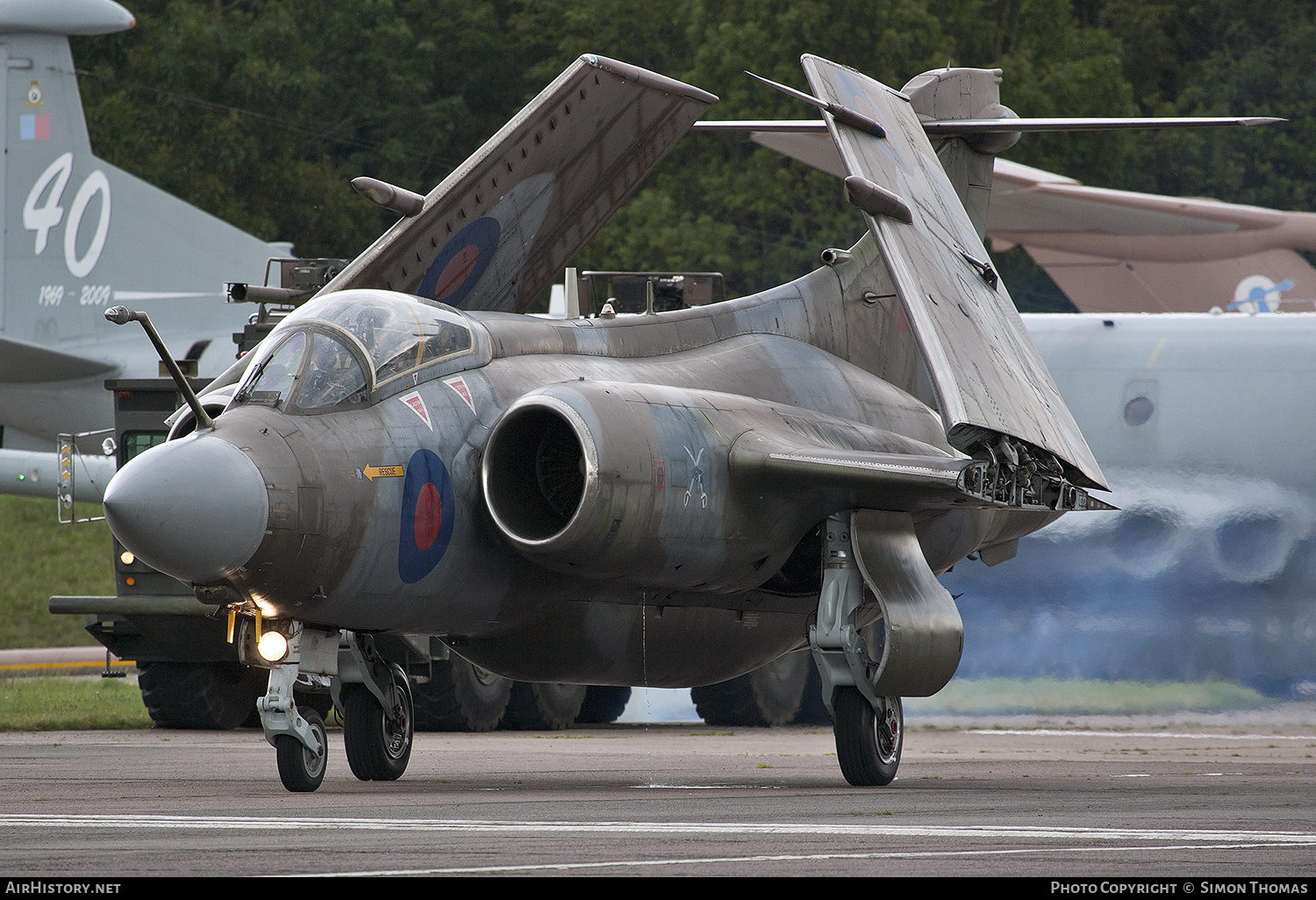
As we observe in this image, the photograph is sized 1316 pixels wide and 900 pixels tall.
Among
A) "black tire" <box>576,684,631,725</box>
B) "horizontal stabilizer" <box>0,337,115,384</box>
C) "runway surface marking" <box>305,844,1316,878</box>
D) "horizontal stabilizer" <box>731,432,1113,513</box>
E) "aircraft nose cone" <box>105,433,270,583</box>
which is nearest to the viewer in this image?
"runway surface marking" <box>305,844,1316,878</box>

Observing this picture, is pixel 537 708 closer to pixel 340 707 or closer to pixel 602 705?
pixel 602 705

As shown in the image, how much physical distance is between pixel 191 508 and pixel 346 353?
1.48 m

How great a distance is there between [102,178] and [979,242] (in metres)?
21.2

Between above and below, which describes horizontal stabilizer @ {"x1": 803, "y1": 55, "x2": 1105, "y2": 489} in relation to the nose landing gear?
above

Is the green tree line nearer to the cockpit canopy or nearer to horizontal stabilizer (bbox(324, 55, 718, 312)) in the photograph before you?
horizontal stabilizer (bbox(324, 55, 718, 312))

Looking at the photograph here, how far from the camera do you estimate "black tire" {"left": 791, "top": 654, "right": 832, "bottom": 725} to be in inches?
822

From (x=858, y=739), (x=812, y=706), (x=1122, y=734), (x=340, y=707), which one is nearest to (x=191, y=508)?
(x=340, y=707)

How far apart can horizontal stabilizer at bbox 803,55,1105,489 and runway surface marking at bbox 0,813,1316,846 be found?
110 inches

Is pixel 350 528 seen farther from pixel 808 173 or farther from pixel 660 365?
pixel 808 173

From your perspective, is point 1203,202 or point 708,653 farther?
point 1203,202

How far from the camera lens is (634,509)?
10312 mm

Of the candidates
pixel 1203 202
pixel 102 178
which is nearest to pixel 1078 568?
pixel 1203 202

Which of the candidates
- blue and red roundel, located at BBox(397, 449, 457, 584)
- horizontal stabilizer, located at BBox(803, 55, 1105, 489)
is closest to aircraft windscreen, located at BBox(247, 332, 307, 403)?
blue and red roundel, located at BBox(397, 449, 457, 584)

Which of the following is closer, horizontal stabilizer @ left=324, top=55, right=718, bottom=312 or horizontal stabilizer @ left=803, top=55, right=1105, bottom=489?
horizontal stabilizer @ left=803, top=55, right=1105, bottom=489
